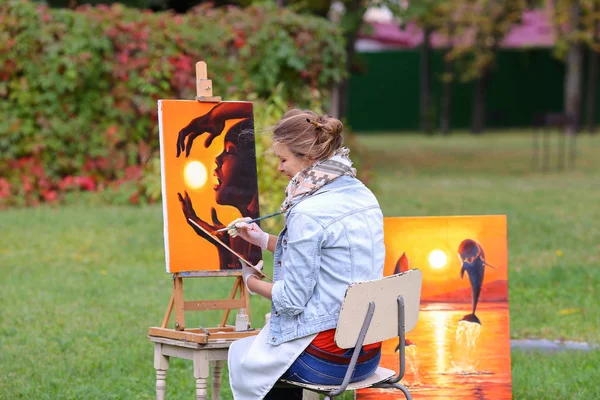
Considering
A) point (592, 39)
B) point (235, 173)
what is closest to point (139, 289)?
point (235, 173)

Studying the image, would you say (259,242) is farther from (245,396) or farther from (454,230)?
(454,230)

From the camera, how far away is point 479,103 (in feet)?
88.4

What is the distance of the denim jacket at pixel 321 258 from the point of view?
3.20 meters

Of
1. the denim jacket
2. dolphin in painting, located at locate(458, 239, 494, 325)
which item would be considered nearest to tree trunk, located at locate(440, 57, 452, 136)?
dolphin in painting, located at locate(458, 239, 494, 325)

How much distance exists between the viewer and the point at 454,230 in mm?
4141

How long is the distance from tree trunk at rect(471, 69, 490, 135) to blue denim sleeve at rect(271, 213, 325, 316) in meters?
23.8

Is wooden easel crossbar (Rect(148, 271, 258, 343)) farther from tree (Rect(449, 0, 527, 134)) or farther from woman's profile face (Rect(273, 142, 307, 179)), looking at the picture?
tree (Rect(449, 0, 527, 134))

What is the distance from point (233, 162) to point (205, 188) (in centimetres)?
18

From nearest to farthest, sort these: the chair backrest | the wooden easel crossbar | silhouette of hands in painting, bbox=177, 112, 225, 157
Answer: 1. the chair backrest
2. the wooden easel crossbar
3. silhouette of hands in painting, bbox=177, 112, 225, 157

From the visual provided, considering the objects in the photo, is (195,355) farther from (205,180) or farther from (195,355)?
(205,180)

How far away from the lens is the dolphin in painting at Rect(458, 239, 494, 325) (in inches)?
163

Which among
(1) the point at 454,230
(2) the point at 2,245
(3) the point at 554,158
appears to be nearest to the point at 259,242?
(1) the point at 454,230

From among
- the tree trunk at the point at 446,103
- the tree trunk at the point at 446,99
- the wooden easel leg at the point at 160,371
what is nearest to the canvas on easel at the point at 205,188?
the wooden easel leg at the point at 160,371

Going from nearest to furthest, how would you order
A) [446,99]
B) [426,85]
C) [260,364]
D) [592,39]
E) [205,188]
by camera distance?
[260,364] < [205,188] < [592,39] < [446,99] < [426,85]
